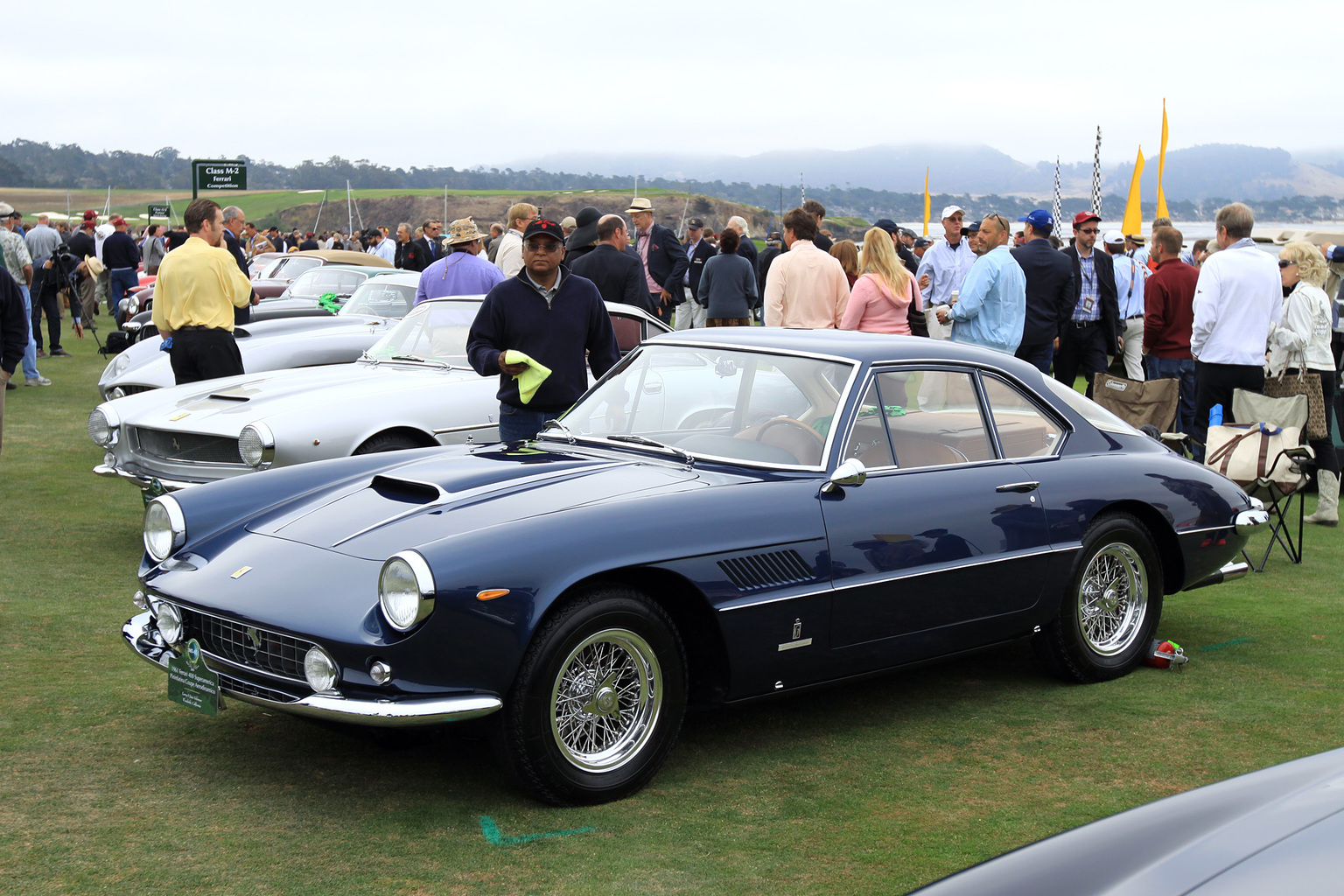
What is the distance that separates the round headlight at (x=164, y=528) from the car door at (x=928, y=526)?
225 cm

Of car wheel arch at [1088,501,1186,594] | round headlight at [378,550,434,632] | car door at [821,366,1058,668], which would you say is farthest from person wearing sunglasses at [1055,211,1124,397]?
round headlight at [378,550,434,632]

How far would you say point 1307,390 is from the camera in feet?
27.5

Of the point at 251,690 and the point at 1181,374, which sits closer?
the point at 251,690

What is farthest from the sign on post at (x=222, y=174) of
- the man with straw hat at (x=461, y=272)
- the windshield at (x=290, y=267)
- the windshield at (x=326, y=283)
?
the man with straw hat at (x=461, y=272)

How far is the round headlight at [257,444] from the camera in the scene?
6383 millimetres

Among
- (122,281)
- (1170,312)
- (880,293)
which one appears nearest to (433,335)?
(880,293)

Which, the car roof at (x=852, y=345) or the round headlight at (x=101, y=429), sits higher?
the car roof at (x=852, y=345)

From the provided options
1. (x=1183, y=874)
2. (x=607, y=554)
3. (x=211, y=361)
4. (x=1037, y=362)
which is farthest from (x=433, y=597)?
(x=1037, y=362)

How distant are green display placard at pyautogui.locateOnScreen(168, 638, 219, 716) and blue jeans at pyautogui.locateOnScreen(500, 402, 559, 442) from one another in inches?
89.9

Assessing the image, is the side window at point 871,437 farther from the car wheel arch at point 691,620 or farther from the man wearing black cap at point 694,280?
the man wearing black cap at point 694,280

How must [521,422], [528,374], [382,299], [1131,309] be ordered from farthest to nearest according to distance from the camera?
[1131,309] → [382,299] → [521,422] → [528,374]

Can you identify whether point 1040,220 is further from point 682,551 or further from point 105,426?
point 105,426

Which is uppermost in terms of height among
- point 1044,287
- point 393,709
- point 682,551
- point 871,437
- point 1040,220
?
point 1040,220

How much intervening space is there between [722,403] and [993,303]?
4225mm
